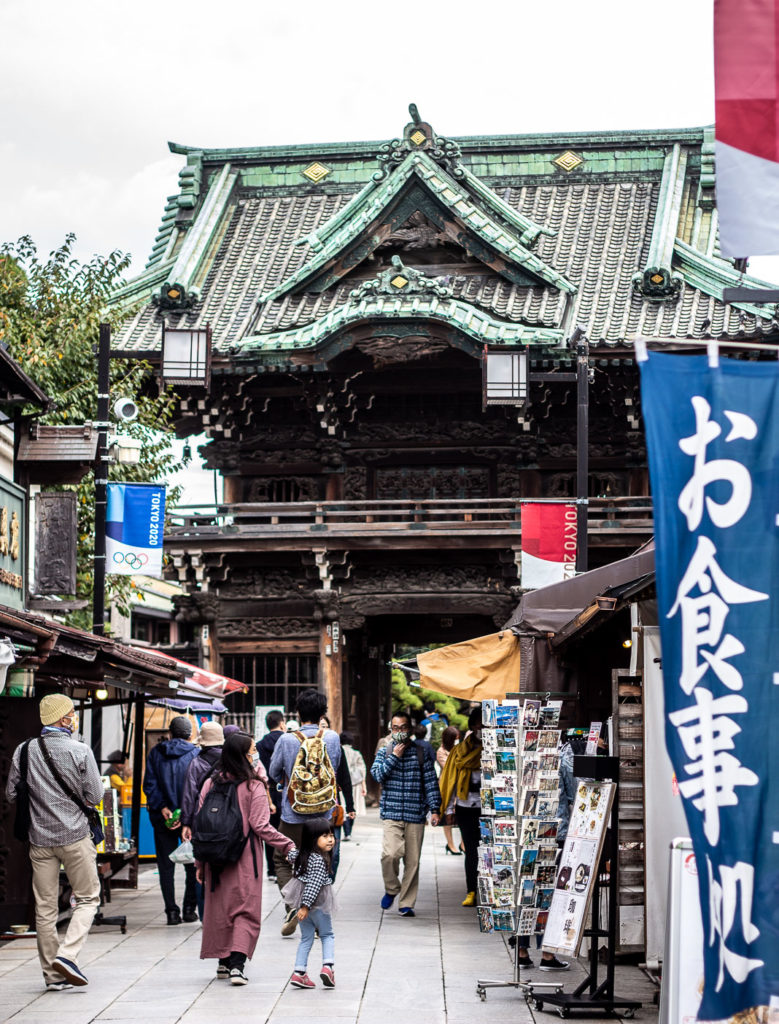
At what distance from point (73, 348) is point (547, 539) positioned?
7.52 metres

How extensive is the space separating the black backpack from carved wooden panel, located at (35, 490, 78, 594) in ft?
22.0

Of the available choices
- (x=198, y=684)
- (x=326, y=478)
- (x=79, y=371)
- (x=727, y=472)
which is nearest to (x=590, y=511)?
(x=326, y=478)

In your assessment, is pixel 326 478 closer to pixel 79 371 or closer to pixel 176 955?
pixel 79 371

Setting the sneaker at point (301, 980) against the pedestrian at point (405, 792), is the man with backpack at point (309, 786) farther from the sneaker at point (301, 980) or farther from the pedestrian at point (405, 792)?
the pedestrian at point (405, 792)

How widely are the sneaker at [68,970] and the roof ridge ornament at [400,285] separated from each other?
17222mm

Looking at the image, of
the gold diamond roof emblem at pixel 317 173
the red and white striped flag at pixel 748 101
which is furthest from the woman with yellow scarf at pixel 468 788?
the gold diamond roof emblem at pixel 317 173

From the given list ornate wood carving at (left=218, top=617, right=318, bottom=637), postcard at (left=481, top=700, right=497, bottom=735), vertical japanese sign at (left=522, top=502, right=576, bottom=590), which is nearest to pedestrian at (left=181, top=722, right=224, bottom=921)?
postcard at (left=481, top=700, right=497, bottom=735)

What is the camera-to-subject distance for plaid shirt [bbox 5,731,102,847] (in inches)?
423

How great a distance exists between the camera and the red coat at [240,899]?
1095 cm

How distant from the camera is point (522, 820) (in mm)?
11219

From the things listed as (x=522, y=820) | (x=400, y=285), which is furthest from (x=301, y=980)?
(x=400, y=285)

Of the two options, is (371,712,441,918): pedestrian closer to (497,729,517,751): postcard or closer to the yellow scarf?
the yellow scarf

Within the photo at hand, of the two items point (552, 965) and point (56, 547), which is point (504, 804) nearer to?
point (552, 965)

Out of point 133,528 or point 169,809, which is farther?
point 133,528
